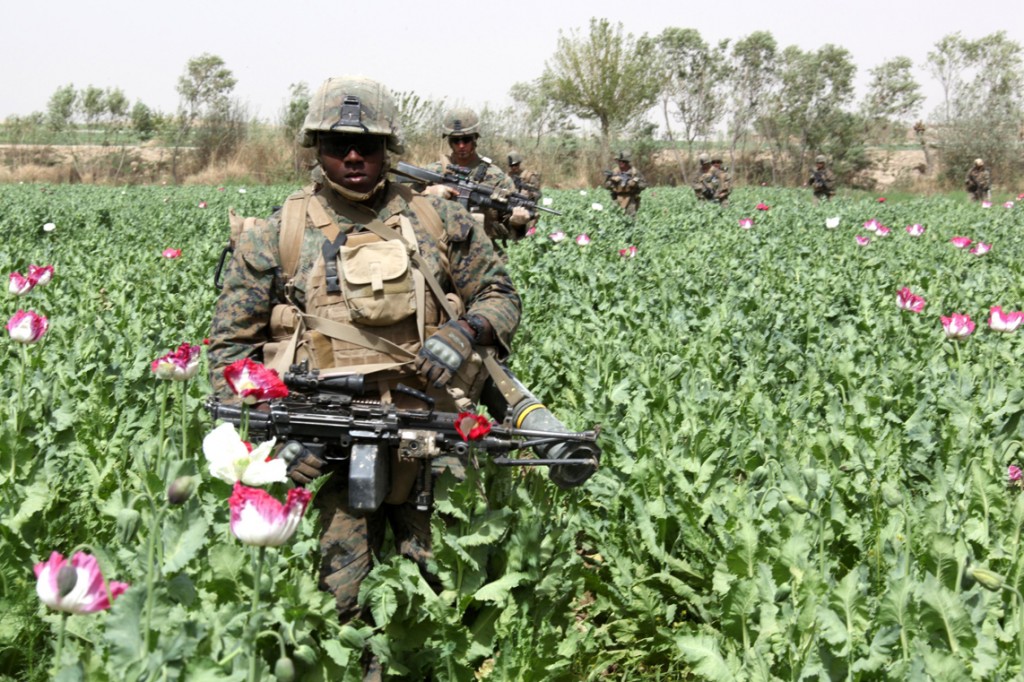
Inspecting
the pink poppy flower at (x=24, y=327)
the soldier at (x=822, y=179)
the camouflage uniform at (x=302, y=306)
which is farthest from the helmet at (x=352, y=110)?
the soldier at (x=822, y=179)

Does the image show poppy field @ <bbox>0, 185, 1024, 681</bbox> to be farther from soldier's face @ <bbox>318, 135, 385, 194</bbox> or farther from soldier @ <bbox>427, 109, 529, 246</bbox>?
soldier @ <bbox>427, 109, 529, 246</bbox>

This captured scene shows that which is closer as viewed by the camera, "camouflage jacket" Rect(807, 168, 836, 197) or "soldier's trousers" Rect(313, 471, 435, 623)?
"soldier's trousers" Rect(313, 471, 435, 623)

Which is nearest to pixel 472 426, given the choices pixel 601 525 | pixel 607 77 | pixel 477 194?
pixel 601 525

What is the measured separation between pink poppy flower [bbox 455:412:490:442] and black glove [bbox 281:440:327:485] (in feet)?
1.50

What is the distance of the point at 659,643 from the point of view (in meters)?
4.16

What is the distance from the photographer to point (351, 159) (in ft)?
11.3

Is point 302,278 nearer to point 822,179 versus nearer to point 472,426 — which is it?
point 472,426

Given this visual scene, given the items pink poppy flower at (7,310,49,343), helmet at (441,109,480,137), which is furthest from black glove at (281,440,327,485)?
helmet at (441,109,480,137)

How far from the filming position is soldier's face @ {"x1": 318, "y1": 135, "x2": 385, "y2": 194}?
11.4ft

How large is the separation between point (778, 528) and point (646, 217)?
58.1ft

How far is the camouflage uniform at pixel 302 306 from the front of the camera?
3.42 m

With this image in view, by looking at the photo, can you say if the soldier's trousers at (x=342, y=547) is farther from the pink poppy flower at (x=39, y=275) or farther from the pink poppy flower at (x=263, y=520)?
the pink poppy flower at (x=39, y=275)

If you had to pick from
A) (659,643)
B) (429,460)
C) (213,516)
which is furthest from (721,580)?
(213,516)

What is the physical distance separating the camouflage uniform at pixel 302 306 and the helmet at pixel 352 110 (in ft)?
0.77
